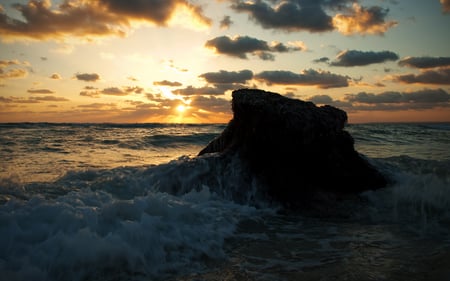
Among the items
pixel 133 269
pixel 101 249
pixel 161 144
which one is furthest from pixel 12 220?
pixel 161 144

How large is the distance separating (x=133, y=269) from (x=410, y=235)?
3.61m

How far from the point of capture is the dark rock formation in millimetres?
6766

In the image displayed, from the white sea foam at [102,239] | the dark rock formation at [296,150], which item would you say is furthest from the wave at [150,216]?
the dark rock formation at [296,150]

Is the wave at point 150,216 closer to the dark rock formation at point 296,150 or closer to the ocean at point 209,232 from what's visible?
the ocean at point 209,232

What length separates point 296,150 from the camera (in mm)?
6934

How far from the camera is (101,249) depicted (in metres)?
3.57

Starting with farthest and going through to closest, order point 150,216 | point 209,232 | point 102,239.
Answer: point 209,232, point 150,216, point 102,239

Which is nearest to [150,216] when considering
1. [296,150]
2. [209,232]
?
[209,232]

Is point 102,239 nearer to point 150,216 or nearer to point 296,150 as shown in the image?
point 150,216

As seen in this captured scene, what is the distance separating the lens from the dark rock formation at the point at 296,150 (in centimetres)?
677

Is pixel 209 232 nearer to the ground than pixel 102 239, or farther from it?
nearer to the ground

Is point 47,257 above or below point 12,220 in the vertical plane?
below

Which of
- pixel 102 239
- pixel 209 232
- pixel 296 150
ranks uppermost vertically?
pixel 296 150

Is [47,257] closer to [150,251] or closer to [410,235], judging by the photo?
[150,251]
